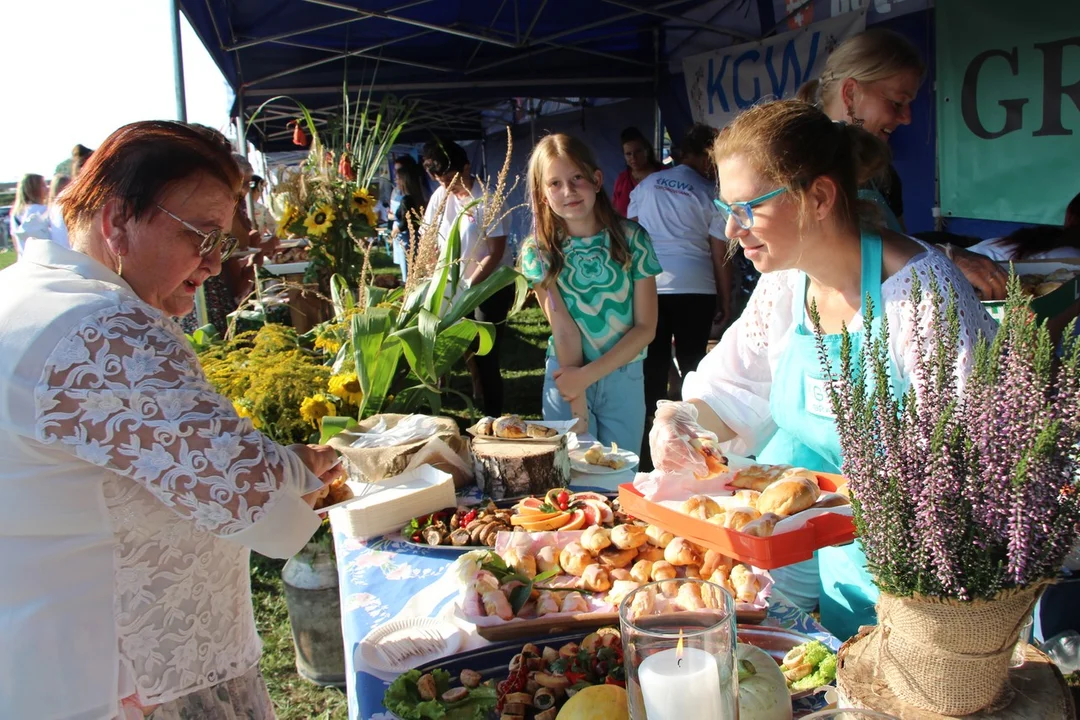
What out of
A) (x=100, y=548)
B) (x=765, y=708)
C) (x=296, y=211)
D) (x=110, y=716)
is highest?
(x=296, y=211)

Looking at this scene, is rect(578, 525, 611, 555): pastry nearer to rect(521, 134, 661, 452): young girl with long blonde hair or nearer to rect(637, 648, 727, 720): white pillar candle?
rect(637, 648, 727, 720): white pillar candle

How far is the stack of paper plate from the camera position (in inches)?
77.5

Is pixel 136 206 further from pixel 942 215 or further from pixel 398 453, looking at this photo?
pixel 942 215

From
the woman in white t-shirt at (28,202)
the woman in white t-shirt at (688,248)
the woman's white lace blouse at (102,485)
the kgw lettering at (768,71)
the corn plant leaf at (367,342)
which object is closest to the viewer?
the woman's white lace blouse at (102,485)

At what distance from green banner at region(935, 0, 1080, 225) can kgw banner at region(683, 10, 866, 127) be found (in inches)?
40.5

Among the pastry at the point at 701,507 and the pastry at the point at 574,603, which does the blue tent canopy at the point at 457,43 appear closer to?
the pastry at the point at 701,507

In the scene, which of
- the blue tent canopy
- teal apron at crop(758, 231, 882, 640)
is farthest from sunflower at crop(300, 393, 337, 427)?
the blue tent canopy

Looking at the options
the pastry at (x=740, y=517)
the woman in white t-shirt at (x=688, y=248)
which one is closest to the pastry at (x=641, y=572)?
the pastry at (x=740, y=517)

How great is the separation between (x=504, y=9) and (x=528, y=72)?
2.63ft

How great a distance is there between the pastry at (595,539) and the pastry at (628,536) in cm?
2

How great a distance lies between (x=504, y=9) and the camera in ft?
24.5

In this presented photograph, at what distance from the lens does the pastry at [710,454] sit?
65.2 inches

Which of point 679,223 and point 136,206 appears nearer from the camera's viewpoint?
point 136,206

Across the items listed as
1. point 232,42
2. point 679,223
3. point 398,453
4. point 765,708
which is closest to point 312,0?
point 232,42
